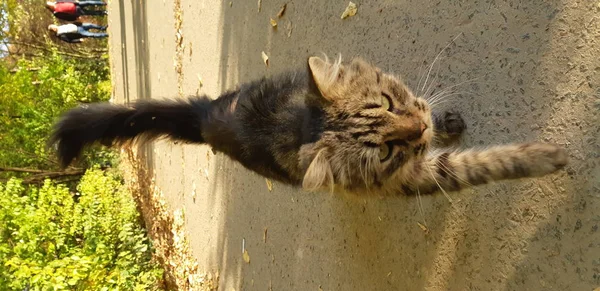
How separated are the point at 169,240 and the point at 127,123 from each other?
3798 millimetres

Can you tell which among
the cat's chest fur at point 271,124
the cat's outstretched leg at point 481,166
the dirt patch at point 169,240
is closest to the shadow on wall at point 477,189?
the cat's outstretched leg at point 481,166

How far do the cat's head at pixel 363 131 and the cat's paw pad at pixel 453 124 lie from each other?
29 cm

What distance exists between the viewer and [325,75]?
2.09 meters

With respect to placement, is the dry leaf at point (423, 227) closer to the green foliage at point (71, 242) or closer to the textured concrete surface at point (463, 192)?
the textured concrete surface at point (463, 192)

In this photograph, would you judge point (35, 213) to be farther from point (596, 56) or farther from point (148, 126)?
point (596, 56)

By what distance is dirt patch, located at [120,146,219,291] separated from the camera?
5577 mm

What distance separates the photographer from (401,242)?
2.67 m

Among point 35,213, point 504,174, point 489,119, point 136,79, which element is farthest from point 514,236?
point 136,79

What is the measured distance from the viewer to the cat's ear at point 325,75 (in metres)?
2.02

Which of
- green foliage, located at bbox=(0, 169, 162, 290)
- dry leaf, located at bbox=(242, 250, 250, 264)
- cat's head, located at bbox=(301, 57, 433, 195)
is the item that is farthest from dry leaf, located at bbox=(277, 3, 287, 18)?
green foliage, located at bbox=(0, 169, 162, 290)

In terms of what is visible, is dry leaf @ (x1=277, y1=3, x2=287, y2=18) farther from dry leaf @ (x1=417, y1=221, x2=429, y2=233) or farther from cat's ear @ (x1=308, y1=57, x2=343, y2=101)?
dry leaf @ (x1=417, y1=221, x2=429, y2=233)

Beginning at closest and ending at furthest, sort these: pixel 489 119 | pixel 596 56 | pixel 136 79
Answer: pixel 596 56, pixel 489 119, pixel 136 79

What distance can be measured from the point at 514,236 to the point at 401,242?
71 cm

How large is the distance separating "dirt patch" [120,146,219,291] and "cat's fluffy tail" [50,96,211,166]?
1.20 meters
